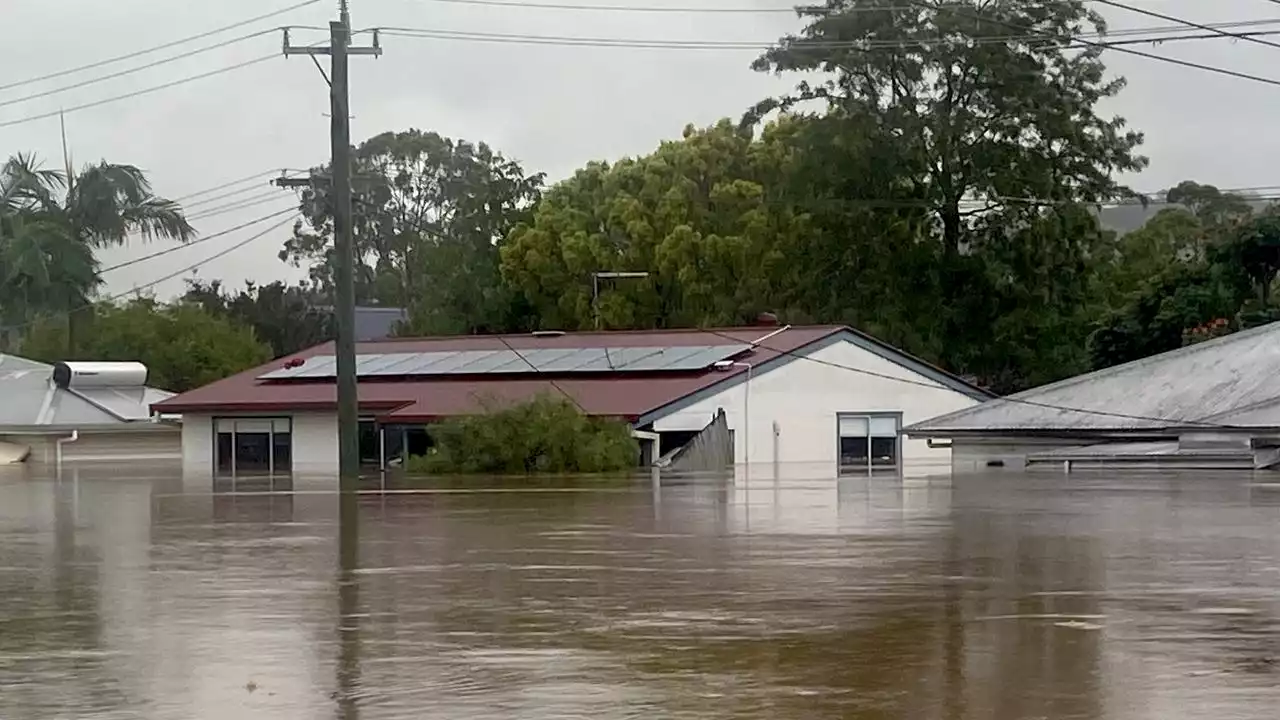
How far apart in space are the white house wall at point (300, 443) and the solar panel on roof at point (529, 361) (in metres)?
2.33

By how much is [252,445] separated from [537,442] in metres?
14.1

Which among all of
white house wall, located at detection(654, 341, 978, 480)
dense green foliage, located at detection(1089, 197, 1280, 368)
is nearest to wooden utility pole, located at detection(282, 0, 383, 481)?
white house wall, located at detection(654, 341, 978, 480)

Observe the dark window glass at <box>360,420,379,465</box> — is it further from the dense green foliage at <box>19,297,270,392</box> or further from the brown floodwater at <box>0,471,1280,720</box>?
the dense green foliage at <box>19,297,270,392</box>

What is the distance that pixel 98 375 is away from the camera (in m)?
65.0

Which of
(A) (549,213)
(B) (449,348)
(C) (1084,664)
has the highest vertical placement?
(A) (549,213)

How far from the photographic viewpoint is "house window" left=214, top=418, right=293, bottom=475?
5319 centimetres

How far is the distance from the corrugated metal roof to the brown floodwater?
53.2 feet

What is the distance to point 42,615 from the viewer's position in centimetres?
1347

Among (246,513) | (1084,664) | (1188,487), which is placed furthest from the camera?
(1188,487)

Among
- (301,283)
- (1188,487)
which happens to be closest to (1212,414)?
(1188,487)

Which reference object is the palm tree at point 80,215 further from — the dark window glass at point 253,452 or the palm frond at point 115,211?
the dark window glass at point 253,452

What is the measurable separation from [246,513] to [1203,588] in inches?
666

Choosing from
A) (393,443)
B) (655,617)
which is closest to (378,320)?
(393,443)

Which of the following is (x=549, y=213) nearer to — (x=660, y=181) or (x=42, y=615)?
(x=660, y=181)
